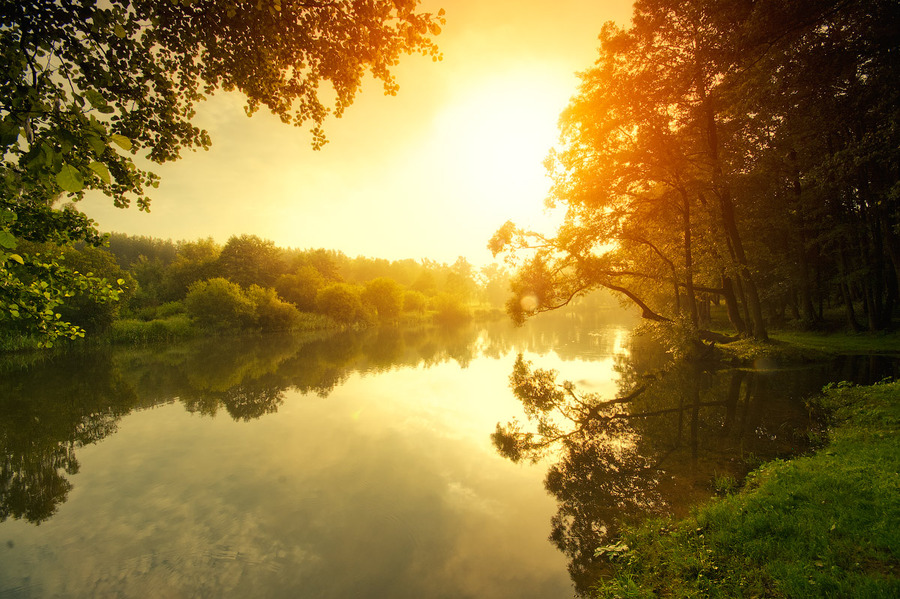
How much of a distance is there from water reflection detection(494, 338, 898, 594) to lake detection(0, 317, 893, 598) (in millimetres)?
53

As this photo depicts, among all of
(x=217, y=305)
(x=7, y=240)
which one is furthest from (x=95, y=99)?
(x=217, y=305)

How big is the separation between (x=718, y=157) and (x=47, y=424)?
1074 inches

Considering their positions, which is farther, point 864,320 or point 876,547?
point 864,320

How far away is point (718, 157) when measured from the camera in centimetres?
1590

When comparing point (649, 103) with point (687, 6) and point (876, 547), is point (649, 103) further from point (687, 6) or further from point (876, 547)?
point (876, 547)

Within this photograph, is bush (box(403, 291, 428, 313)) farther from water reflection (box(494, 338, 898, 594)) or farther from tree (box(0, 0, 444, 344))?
tree (box(0, 0, 444, 344))

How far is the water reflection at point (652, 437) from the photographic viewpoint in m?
5.82

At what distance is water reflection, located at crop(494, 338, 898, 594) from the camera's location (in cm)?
582

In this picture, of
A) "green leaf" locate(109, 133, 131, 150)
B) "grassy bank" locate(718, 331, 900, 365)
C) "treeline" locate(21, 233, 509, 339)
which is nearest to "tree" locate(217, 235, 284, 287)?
"treeline" locate(21, 233, 509, 339)

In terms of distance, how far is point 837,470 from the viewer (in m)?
5.34

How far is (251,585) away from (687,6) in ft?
69.0

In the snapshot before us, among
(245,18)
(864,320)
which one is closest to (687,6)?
(245,18)

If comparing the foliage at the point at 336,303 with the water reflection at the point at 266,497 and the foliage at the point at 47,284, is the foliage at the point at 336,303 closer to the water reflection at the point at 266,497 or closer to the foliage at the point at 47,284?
the water reflection at the point at 266,497

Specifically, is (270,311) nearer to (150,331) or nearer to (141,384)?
(150,331)
